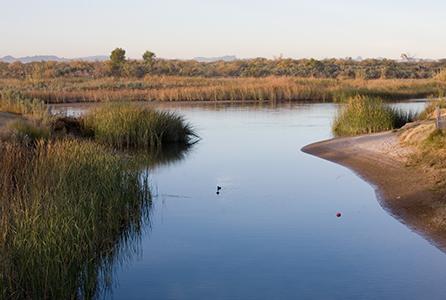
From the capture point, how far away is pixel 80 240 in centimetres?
791

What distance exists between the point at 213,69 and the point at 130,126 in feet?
211

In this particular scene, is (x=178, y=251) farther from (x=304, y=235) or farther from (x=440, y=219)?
(x=440, y=219)

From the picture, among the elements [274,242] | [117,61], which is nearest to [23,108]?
[274,242]

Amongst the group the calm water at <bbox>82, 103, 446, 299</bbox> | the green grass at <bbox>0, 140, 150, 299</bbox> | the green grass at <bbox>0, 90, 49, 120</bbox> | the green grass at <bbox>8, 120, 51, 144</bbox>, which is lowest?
the calm water at <bbox>82, 103, 446, 299</bbox>

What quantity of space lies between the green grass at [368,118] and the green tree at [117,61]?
51.4 meters

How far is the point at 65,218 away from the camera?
7.74 meters

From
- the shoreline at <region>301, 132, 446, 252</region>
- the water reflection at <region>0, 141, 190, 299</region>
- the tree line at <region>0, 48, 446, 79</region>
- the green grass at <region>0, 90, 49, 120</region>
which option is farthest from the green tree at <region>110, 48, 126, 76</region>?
the water reflection at <region>0, 141, 190, 299</region>

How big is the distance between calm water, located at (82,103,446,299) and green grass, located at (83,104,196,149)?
3.49m

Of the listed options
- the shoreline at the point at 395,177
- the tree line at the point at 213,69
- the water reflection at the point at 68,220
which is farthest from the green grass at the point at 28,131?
the tree line at the point at 213,69

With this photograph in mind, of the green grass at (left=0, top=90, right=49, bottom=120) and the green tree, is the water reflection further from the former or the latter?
the green tree

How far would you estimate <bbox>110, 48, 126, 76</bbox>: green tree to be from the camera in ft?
242

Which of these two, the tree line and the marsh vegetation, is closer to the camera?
the marsh vegetation

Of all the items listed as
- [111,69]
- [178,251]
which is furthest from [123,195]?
[111,69]

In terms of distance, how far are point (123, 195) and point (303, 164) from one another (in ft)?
25.2
